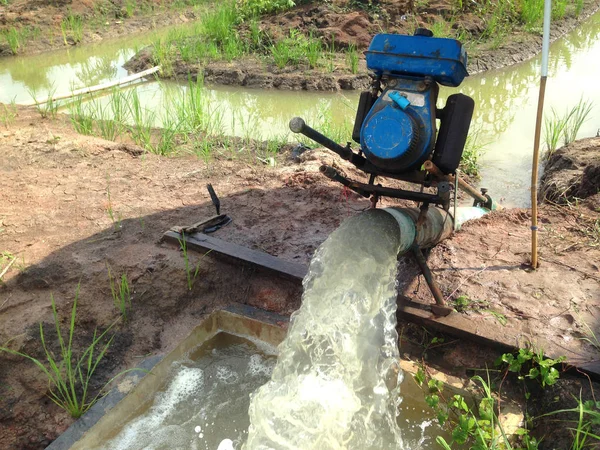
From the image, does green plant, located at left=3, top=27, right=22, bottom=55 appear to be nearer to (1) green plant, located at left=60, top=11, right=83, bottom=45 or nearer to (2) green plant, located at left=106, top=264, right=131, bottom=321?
(1) green plant, located at left=60, top=11, right=83, bottom=45

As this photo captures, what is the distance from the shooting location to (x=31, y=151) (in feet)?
13.0

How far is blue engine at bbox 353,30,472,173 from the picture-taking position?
181 centimetres

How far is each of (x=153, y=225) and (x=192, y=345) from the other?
0.90 m

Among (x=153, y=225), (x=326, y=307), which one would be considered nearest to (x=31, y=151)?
(x=153, y=225)

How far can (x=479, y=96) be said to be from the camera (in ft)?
20.8

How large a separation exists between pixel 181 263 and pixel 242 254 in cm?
31

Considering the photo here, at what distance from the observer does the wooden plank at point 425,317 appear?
201 cm

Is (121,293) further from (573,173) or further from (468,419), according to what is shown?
(573,173)

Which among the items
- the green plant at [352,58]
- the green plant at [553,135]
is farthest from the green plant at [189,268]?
the green plant at [352,58]

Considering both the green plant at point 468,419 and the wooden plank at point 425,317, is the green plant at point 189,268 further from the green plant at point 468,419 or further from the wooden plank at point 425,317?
the green plant at point 468,419

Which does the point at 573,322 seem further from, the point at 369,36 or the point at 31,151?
the point at 369,36

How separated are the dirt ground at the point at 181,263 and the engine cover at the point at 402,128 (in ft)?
2.70

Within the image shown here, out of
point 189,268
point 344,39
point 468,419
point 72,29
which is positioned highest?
point 72,29

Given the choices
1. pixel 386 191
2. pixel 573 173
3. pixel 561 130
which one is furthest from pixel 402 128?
pixel 561 130
